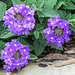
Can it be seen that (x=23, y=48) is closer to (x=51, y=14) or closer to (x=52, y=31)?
(x=52, y=31)

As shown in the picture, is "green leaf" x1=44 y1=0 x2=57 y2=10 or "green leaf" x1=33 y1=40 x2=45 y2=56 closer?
"green leaf" x1=44 y1=0 x2=57 y2=10

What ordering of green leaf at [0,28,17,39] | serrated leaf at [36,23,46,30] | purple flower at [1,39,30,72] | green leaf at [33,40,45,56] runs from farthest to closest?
green leaf at [33,40,45,56] → serrated leaf at [36,23,46,30] → green leaf at [0,28,17,39] → purple flower at [1,39,30,72]

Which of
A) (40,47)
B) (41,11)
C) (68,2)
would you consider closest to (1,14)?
(41,11)

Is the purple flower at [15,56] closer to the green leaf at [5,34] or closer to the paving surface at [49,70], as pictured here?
the green leaf at [5,34]

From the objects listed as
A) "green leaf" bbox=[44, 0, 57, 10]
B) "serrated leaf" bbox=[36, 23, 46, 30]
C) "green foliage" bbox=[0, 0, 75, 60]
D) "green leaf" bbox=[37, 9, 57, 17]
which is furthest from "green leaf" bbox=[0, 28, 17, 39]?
"green leaf" bbox=[44, 0, 57, 10]

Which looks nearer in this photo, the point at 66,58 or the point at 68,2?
the point at 66,58

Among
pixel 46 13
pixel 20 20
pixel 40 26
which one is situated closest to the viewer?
pixel 20 20

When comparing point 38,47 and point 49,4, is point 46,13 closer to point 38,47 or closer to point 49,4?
point 49,4

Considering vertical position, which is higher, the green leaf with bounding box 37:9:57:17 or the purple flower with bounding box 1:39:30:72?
the green leaf with bounding box 37:9:57:17

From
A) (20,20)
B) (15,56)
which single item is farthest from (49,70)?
(20,20)

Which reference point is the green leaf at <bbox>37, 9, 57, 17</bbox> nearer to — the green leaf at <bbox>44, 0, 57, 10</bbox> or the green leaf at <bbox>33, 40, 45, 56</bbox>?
the green leaf at <bbox>44, 0, 57, 10</bbox>

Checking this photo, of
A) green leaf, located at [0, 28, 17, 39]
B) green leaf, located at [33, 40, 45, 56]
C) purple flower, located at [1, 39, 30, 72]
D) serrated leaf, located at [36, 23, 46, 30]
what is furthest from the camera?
green leaf, located at [33, 40, 45, 56]
